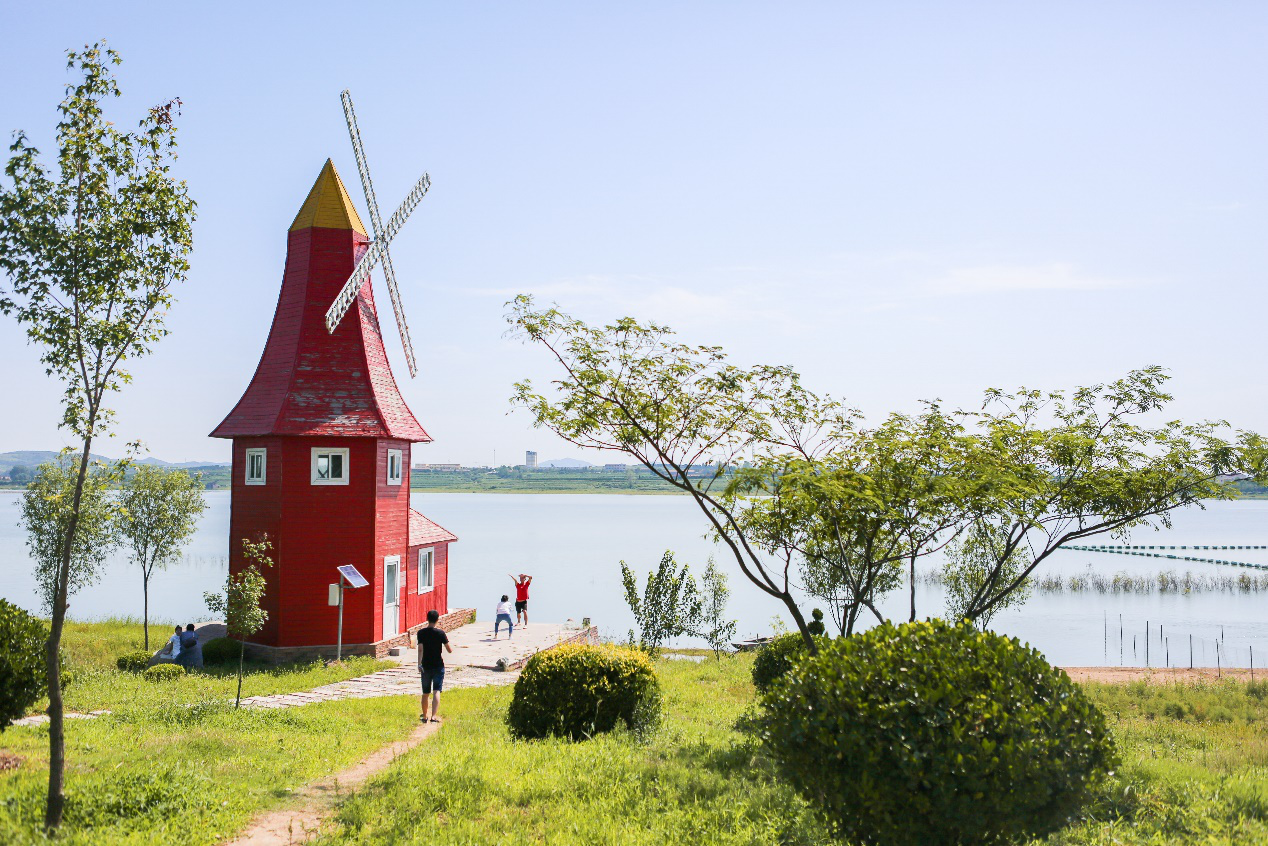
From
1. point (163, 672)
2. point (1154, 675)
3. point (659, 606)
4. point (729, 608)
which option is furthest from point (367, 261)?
point (729, 608)

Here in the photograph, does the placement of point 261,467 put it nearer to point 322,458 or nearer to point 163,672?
point 322,458

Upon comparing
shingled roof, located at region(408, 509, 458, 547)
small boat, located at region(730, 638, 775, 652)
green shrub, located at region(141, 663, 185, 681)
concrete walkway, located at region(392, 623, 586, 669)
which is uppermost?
shingled roof, located at region(408, 509, 458, 547)

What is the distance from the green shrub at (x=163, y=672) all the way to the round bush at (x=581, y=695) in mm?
12329

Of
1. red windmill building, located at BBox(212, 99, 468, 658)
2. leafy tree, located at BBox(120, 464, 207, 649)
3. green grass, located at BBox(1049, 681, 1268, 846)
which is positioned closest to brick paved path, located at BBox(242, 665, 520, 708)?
red windmill building, located at BBox(212, 99, 468, 658)

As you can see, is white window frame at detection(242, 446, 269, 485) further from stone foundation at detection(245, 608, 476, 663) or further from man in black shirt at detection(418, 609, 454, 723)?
man in black shirt at detection(418, 609, 454, 723)

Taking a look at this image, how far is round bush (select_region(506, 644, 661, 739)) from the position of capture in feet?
37.4

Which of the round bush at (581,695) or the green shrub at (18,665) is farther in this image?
the round bush at (581,695)

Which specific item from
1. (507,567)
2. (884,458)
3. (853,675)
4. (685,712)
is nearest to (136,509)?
(685,712)

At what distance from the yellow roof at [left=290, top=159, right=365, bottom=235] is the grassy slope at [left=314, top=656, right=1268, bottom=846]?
18819mm

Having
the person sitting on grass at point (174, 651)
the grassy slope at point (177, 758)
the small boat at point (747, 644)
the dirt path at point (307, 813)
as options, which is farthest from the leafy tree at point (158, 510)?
the dirt path at point (307, 813)

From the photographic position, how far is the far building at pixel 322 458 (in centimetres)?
2341

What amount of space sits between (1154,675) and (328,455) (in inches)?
1099

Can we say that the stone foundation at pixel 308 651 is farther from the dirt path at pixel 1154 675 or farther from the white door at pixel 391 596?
the dirt path at pixel 1154 675

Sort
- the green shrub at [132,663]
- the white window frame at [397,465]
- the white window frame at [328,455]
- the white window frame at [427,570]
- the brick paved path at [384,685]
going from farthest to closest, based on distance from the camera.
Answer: the white window frame at [427,570]
the white window frame at [397,465]
the white window frame at [328,455]
the green shrub at [132,663]
the brick paved path at [384,685]
